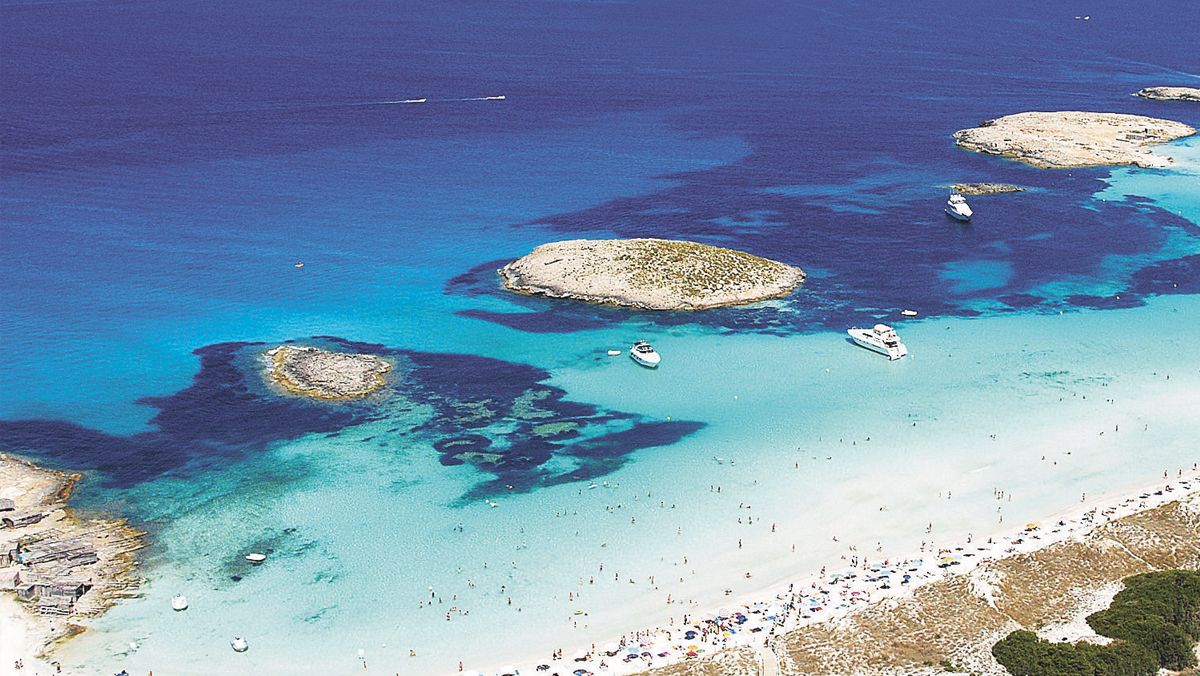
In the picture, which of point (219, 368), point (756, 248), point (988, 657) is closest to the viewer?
point (988, 657)

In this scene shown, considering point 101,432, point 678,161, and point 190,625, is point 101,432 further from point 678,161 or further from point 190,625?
point 678,161

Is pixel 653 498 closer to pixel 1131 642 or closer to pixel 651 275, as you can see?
pixel 1131 642

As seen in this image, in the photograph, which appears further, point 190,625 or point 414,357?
point 414,357

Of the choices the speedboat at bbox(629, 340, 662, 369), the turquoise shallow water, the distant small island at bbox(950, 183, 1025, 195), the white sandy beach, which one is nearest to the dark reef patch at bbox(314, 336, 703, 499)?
the turquoise shallow water

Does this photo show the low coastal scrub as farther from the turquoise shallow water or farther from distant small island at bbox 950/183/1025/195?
distant small island at bbox 950/183/1025/195

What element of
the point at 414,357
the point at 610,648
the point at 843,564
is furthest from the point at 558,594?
the point at 414,357

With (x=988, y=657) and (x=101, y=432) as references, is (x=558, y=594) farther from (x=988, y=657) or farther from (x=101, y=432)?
(x=101, y=432)

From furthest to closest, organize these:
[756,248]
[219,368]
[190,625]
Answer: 1. [756,248]
2. [219,368]
3. [190,625]

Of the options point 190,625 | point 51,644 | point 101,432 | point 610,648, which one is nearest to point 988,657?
point 610,648
